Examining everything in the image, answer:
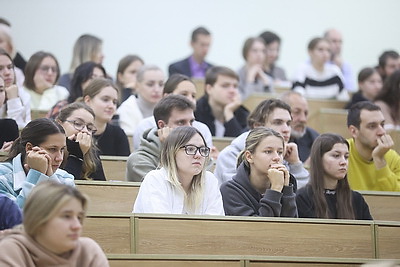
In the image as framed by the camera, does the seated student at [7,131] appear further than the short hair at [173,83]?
No

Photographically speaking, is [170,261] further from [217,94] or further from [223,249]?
[217,94]

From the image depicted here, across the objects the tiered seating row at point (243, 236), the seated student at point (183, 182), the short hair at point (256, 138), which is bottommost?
the tiered seating row at point (243, 236)

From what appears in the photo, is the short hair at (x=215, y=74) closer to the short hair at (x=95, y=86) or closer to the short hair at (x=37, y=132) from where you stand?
the short hair at (x=95, y=86)

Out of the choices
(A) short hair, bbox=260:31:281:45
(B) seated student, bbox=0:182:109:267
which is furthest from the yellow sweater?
(A) short hair, bbox=260:31:281:45

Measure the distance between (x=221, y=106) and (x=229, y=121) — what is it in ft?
0.50

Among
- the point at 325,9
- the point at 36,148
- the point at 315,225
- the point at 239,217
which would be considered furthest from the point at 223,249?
the point at 325,9

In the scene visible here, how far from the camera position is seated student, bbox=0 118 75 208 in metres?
3.95

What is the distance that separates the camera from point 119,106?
21.8 ft

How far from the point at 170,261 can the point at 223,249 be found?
434 millimetres

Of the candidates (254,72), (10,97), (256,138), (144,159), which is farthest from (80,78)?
(254,72)

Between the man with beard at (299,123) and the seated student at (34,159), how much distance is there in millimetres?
2225

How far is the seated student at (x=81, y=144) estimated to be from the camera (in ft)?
15.5

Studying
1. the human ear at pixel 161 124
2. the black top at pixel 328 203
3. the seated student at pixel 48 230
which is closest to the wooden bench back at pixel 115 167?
the human ear at pixel 161 124

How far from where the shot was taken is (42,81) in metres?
6.64
